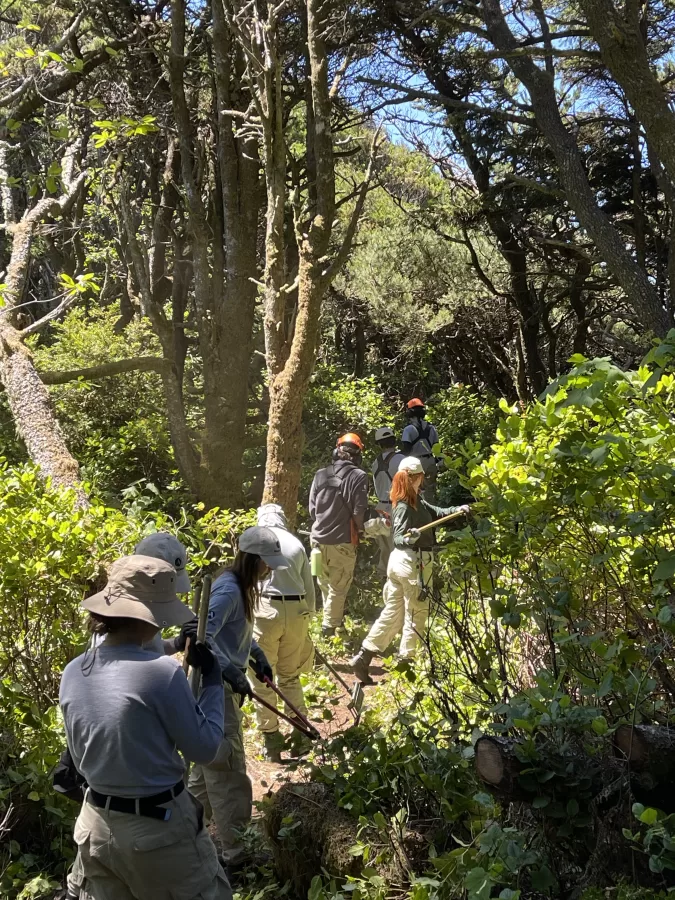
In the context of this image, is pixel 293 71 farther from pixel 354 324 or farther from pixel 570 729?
pixel 570 729

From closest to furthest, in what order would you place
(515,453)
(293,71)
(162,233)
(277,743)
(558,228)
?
(515,453), (277,743), (293,71), (558,228), (162,233)

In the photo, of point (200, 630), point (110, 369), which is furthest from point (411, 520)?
point (110, 369)

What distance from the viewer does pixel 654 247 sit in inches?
416

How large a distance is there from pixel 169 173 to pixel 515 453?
8.83 meters

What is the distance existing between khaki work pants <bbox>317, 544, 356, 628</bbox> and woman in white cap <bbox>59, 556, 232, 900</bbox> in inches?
212

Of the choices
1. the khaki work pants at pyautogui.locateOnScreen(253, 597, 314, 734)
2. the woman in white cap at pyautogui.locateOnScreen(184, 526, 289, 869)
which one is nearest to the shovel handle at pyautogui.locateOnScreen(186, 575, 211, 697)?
the woman in white cap at pyautogui.locateOnScreen(184, 526, 289, 869)

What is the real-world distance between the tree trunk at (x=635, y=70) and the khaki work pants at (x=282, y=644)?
16.2ft

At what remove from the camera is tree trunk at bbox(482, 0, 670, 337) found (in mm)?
7535

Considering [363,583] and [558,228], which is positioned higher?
[558,228]

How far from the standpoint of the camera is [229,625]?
402 centimetres

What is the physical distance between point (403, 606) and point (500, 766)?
14.1 ft

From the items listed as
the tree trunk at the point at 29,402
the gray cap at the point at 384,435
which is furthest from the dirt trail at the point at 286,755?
the tree trunk at the point at 29,402

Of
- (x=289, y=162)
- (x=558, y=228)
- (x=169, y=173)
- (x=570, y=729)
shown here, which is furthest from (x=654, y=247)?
Answer: (x=570, y=729)

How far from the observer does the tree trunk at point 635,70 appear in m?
6.45
